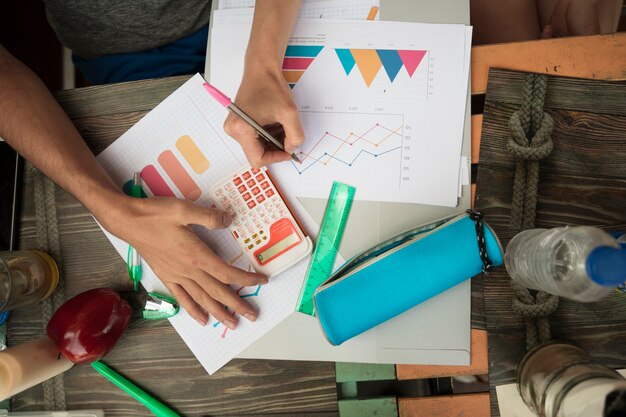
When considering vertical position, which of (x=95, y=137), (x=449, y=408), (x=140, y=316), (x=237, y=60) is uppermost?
(x=237, y=60)

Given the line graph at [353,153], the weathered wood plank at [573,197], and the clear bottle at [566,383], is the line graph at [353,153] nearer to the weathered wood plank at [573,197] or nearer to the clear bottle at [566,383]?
the weathered wood plank at [573,197]

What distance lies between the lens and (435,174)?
28.6 inches

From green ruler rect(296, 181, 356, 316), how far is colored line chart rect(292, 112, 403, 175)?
0.05m

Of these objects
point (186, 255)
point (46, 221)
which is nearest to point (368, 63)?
point (186, 255)

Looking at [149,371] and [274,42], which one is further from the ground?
[274,42]

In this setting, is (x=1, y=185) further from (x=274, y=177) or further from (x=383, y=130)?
(x=383, y=130)

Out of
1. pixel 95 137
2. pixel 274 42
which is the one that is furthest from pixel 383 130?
pixel 95 137

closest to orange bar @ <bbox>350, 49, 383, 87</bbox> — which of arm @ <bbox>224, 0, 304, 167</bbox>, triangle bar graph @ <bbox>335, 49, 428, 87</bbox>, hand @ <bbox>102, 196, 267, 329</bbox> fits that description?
triangle bar graph @ <bbox>335, 49, 428, 87</bbox>

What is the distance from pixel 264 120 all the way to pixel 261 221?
0.56 ft

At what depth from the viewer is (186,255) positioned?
0.72 metres

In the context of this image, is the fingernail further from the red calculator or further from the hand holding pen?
the hand holding pen

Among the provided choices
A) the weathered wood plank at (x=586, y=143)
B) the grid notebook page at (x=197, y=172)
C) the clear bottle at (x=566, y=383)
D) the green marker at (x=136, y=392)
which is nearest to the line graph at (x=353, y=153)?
the grid notebook page at (x=197, y=172)

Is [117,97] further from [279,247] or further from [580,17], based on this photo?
[580,17]

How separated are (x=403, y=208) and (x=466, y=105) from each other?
20cm
